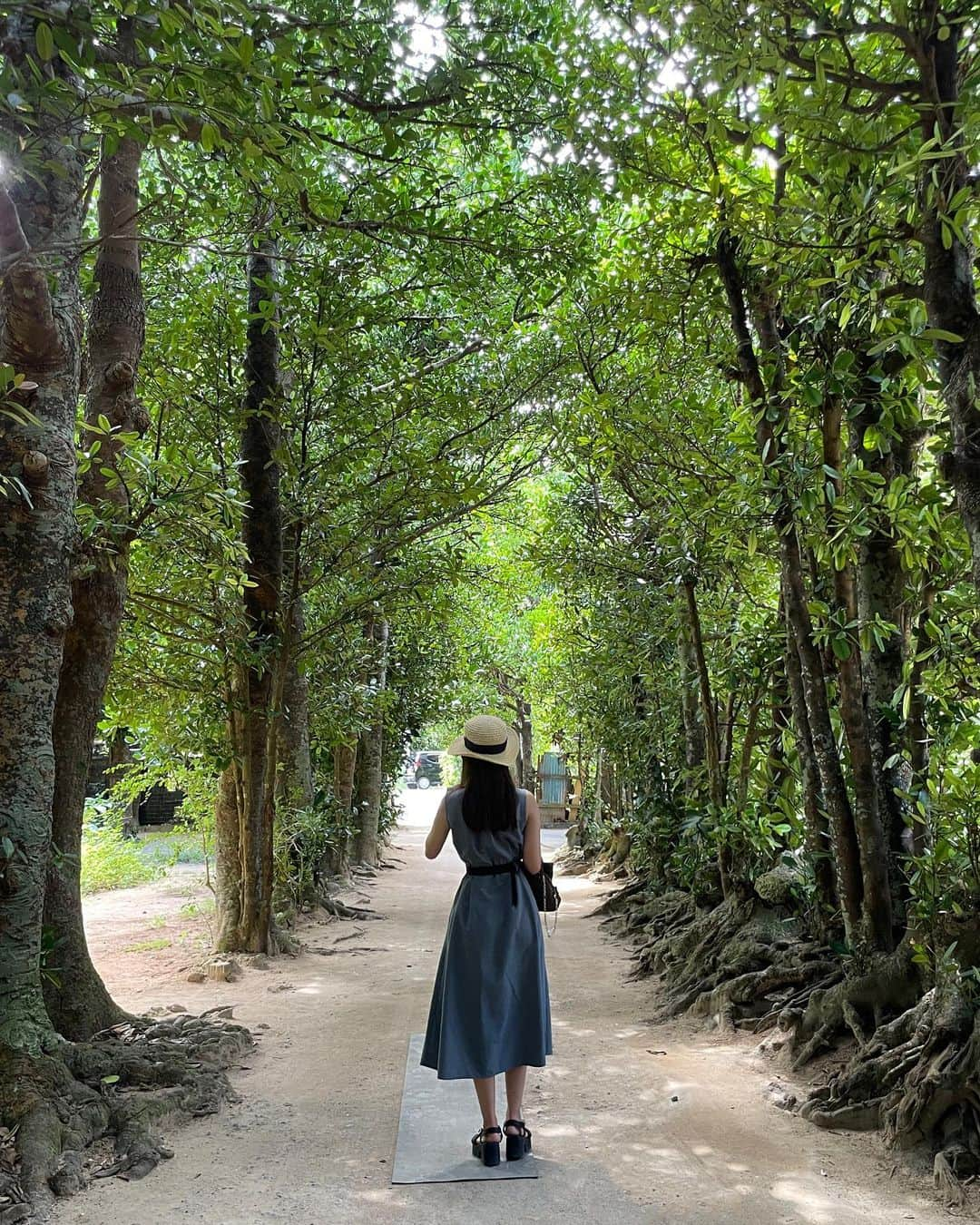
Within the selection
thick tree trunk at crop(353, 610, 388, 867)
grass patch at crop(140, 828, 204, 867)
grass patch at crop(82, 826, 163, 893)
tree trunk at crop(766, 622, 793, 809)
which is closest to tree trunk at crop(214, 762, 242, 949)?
grass patch at crop(140, 828, 204, 867)

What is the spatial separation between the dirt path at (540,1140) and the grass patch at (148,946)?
1.65m

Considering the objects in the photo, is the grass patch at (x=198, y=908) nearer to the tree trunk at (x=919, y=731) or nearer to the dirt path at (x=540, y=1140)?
the dirt path at (x=540, y=1140)

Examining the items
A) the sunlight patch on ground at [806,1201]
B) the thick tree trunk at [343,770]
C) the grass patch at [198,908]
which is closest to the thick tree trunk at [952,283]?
the sunlight patch on ground at [806,1201]

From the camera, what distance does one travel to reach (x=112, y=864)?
45.8ft

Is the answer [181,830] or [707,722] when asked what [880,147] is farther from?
[181,830]

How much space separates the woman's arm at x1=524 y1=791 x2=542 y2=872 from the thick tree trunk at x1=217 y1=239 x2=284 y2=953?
173 inches

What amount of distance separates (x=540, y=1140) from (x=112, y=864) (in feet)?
37.9

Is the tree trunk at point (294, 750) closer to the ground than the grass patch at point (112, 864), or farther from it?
farther from it

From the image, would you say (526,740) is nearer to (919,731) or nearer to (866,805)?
(866,805)

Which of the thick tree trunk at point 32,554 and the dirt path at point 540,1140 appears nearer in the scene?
the dirt path at point 540,1140

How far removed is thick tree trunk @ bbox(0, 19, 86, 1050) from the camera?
3.94 meters

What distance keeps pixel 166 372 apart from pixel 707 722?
5413mm

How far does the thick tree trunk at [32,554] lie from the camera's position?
155 inches

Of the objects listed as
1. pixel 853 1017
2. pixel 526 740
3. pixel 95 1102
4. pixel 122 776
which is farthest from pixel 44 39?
Result: pixel 526 740
